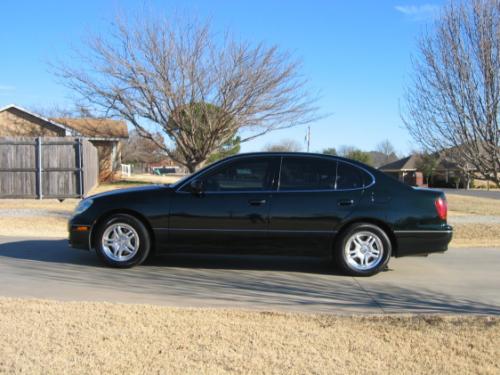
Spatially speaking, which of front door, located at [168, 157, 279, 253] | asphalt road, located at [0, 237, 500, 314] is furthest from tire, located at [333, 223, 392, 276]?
front door, located at [168, 157, 279, 253]

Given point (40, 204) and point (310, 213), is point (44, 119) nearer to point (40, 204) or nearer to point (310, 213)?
point (40, 204)

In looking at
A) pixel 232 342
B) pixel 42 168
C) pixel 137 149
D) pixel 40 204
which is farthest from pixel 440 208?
pixel 137 149

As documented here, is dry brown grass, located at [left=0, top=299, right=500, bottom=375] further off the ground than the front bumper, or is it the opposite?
the front bumper

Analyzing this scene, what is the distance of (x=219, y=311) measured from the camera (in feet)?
16.0

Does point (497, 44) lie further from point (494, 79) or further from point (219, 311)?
point (219, 311)

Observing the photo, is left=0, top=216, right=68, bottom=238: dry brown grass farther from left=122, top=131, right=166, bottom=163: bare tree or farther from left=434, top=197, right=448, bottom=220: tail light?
left=122, top=131, right=166, bottom=163: bare tree

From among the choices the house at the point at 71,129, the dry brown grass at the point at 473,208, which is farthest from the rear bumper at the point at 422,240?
the house at the point at 71,129

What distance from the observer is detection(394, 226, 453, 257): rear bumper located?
6.89 metres

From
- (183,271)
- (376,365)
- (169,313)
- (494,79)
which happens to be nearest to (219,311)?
(169,313)

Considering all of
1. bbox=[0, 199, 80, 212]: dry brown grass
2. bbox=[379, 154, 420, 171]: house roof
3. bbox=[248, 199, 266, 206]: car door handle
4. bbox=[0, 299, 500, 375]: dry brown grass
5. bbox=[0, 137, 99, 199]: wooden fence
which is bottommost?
bbox=[0, 299, 500, 375]: dry brown grass

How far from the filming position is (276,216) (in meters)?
6.90

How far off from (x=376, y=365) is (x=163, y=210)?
4.10m

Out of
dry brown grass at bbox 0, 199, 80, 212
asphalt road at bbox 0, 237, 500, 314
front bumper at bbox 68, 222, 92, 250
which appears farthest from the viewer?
dry brown grass at bbox 0, 199, 80, 212

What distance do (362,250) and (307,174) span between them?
125cm
